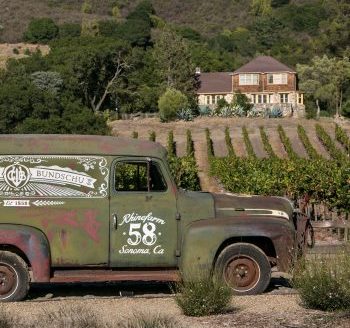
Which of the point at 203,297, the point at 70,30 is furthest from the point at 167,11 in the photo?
the point at 203,297

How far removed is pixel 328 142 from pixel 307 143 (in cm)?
152

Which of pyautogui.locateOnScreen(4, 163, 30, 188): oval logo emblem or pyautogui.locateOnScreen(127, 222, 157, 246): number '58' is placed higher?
pyautogui.locateOnScreen(4, 163, 30, 188): oval logo emblem

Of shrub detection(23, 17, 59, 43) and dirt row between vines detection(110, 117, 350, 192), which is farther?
shrub detection(23, 17, 59, 43)

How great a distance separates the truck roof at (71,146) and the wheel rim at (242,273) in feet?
5.84

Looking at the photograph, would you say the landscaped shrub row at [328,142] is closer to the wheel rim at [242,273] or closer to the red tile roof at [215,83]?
the red tile roof at [215,83]

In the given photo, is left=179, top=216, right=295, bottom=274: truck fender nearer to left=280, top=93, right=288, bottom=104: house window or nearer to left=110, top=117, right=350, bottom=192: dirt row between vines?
left=110, top=117, right=350, bottom=192: dirt row between vines

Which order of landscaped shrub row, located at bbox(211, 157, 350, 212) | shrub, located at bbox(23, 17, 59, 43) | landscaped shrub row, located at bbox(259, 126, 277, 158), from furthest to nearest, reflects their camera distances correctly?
shrub, located at bbox(23, 17, 59, 43) → landscaped shrub row, located at bbox(259, 126, 277, 158) → landscaped shrub row, located at bbox(211, 157, 350, 212)

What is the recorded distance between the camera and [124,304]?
10.7 metres

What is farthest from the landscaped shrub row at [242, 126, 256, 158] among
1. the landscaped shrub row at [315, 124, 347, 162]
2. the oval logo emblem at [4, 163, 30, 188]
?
the oval logo emblem at [4, 163, 30, 188]

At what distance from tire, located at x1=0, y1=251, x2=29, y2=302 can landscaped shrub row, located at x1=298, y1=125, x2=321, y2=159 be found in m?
40.5

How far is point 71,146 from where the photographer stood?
11.2 meters

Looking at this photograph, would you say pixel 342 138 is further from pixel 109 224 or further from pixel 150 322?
pixel 150 322

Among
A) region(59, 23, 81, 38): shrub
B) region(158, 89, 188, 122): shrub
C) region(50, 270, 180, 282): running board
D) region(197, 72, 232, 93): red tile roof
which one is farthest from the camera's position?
region(59, 23, 81, 38): shrub

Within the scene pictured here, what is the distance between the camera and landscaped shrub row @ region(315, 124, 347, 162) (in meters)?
53.5
